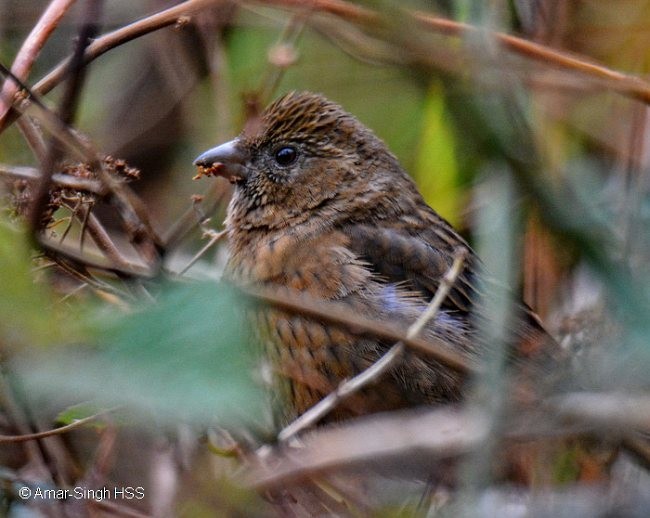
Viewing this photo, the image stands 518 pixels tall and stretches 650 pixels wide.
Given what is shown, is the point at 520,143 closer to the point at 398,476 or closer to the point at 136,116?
the point at 398,476

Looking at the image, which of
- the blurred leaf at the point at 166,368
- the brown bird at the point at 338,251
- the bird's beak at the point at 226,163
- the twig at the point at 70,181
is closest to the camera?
the blurred leaf at the point at 166,368

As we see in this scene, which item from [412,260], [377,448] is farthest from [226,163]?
[377,448]

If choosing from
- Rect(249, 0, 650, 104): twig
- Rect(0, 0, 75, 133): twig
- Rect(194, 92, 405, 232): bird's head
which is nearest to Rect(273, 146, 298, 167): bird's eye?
Rect(194, 92, 405, 232): bird's head

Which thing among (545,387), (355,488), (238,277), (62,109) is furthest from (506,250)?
(238,277)

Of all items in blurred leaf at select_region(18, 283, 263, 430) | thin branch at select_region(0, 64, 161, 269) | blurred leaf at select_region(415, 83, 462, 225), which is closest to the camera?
blurred leaf at select_region(18, 283, 263, 430)

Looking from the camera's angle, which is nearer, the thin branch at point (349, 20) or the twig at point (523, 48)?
the thin branch at point (349, 20)

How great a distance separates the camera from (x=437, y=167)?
13.0 feet

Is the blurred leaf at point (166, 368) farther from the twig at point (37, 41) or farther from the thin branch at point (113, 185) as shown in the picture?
the twig at point (37, 41)

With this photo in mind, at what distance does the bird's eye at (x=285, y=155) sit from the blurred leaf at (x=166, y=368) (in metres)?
2.32

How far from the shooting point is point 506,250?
1.59 metres

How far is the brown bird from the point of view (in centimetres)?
295

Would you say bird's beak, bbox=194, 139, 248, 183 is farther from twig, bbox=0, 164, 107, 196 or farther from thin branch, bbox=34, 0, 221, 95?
twig, bbox=0, 164, 107, 196

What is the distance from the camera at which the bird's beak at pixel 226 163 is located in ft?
11.2

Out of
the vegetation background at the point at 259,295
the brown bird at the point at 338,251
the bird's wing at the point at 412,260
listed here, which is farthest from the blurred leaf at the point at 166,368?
the bird's wing at the point at 412,260
